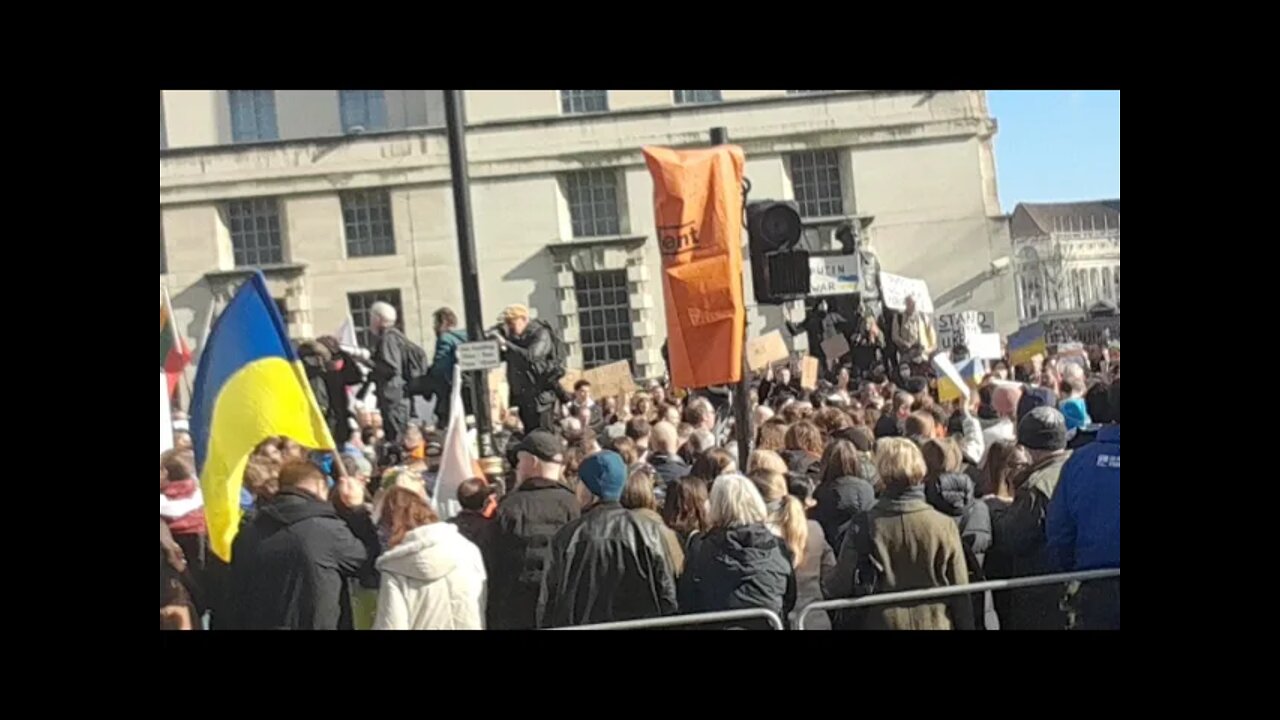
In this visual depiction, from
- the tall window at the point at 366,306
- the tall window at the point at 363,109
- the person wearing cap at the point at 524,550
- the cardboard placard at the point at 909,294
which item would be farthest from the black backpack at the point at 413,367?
the cardboard placard at the point at 909,294

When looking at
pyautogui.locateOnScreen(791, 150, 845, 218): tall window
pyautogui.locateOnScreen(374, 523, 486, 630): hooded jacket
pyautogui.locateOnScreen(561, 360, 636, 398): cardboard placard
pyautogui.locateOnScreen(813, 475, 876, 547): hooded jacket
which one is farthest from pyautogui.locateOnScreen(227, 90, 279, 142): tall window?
pyautogui.locateOnScreen(813, 475, 876, 547): hooded jacket

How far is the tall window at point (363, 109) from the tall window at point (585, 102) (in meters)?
0.91

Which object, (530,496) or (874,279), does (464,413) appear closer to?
(530,496)

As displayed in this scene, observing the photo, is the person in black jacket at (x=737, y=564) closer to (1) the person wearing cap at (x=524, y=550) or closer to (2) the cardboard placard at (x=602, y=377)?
(1) the person wearing cap at (x=524, y=550)

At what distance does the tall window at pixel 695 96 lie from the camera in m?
7.69

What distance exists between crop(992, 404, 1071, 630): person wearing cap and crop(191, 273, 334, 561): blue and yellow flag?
133 inches

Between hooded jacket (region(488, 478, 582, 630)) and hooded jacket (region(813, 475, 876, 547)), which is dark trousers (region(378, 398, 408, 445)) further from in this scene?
hooded jacket (region(813, 475, 876, 547))

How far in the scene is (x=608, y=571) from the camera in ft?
23.9

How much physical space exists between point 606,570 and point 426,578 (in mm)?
883

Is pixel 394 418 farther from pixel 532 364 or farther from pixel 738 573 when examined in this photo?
pixel 738 573

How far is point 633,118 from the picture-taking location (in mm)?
7770

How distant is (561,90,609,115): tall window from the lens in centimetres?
778
